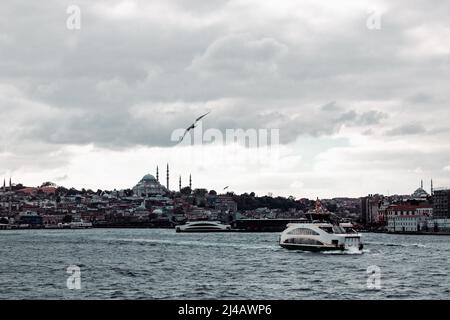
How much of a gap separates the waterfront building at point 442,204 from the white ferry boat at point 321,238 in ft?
323

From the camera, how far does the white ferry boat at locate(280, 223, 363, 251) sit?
61.4 meters

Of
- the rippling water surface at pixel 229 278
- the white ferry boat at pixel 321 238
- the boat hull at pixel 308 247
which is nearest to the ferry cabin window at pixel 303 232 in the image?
the white ferry boat at pixel 321 238

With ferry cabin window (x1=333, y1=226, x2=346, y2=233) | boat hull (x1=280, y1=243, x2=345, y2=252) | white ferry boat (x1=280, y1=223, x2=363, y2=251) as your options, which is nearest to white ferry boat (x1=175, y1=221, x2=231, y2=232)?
boat hull (x1=280, y1=243, x2=345, y2=252)

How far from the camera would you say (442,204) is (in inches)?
6255

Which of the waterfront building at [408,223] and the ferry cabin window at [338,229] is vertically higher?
the ferry cabin window at [338,229]

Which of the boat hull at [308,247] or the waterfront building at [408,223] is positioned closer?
the boat hull at [308,247]

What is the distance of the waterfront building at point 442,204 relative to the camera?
158m

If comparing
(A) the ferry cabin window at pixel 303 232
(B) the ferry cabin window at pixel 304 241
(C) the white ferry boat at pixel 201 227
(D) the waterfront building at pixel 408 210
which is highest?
(D) the waterfront building at pixel 408 210

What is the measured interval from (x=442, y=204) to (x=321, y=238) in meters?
104

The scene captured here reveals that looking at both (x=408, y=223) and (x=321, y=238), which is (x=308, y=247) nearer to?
(x=321, y=238)

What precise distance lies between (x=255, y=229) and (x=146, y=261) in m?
132

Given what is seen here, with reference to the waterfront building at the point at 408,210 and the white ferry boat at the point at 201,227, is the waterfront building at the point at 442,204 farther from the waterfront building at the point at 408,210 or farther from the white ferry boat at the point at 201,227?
the white ferry boat at the point at 201,227

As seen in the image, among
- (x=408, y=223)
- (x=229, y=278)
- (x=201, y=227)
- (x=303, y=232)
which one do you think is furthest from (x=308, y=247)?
(x=201, y=227)
